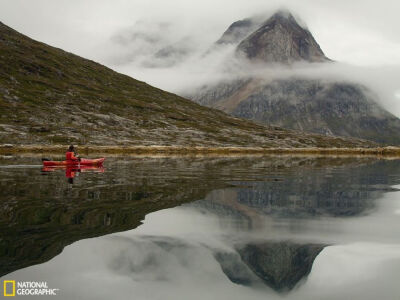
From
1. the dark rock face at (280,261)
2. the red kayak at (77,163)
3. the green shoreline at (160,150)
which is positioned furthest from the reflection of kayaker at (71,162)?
the green shoreline at (160,150)

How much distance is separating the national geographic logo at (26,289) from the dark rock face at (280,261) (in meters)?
5.68

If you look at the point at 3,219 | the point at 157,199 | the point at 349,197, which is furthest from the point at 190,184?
the point at 3,219

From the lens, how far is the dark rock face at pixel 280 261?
37.4ft

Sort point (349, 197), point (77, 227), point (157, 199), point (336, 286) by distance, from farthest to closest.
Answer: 1. point (349, 197)
2. point (157, 199)
3. point (77, 227)
4. point (336, 286)

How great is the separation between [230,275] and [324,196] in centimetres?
1979

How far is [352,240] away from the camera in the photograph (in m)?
16.0

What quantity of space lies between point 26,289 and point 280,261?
23.8 feet

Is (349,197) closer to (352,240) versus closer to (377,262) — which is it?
(352,240)

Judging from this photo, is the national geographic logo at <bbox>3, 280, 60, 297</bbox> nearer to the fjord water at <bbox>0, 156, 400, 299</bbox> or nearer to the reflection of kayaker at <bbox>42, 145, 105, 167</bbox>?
the fjord water at <bbox>0, 156, 400, 299</bbox>

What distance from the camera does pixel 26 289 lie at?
10.3m

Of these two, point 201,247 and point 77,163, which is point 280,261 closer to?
point 201,247

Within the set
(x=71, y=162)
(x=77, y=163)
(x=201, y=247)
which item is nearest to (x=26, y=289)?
(x=201, y=247)

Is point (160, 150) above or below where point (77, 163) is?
above

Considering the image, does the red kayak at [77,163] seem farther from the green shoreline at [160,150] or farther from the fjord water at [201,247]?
the green shoreline at [160,150]
